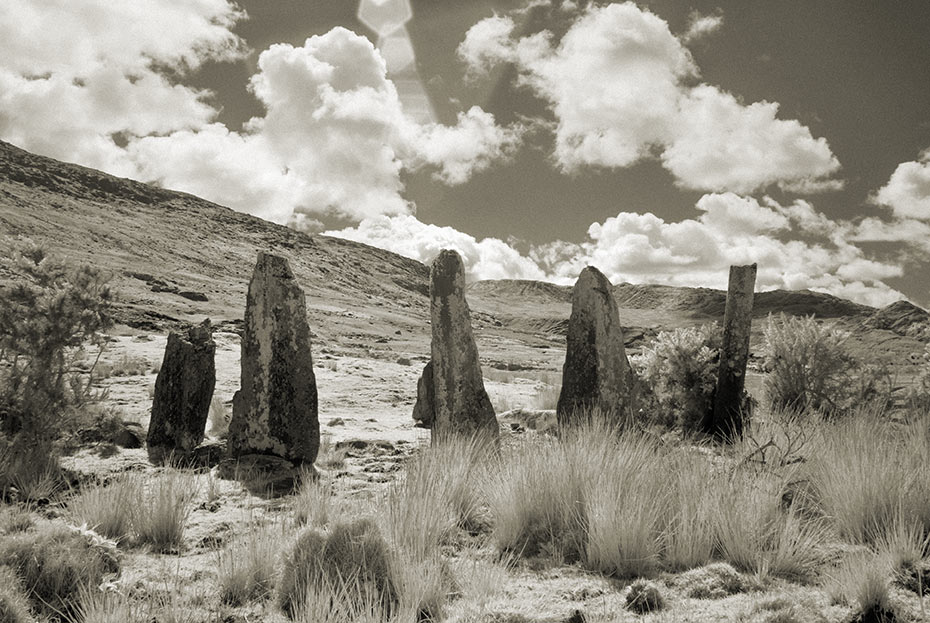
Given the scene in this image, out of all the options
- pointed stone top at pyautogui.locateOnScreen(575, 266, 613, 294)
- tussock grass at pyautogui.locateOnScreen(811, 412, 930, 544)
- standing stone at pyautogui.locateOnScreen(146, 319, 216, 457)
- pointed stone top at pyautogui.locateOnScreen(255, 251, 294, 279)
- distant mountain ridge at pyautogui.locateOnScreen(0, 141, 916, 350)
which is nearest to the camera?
tussock grass at pyautogui.locateOnScreen(811, 412, 930, 544)

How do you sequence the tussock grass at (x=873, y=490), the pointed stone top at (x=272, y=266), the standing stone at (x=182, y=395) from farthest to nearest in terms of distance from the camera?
the standing stone at (x=182, y=395)
the pointed stone top at (x=272, y=266)
the tussock grass at (x=873, y=490)

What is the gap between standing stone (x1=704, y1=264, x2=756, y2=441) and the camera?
10852 mm

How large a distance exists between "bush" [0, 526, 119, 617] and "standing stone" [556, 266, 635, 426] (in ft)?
20.9

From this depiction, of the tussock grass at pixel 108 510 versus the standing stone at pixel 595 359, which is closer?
the tussock grass at pixel 108 510

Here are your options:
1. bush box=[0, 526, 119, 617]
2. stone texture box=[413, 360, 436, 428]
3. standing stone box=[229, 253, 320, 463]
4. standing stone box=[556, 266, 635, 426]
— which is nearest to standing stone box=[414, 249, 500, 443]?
standing stone box=[556, 266, 635, 426]

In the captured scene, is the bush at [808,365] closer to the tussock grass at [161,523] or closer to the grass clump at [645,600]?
the grass clump at [645,600]

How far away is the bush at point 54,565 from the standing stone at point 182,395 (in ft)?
15.7

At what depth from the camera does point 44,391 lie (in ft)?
27.1

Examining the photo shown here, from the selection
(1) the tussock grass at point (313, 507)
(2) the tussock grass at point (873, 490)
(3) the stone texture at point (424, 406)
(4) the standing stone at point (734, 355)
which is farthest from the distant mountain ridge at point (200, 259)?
(2) the tussock grass at point (873, 490)

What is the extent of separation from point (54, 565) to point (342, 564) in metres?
1.77

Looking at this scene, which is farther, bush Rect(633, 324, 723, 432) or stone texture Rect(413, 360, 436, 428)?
bush Rect(633, 324, 723, 432)

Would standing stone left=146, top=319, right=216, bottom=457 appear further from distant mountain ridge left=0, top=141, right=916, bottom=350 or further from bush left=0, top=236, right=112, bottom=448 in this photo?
distant mountain ridge left=0, top=141, right=916, bottom=350

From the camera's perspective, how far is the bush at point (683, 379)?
1152cm

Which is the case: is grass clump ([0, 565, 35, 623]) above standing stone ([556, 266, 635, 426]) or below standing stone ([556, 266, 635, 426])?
below
